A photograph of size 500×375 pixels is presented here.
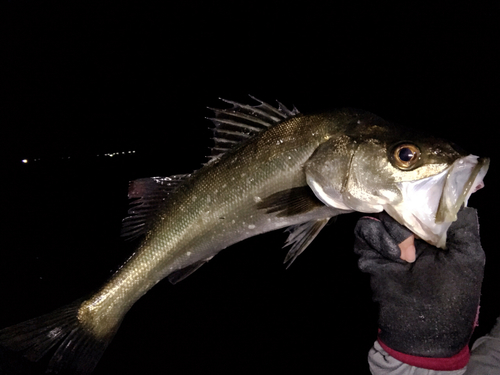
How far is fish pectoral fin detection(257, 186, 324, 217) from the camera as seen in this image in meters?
1.72

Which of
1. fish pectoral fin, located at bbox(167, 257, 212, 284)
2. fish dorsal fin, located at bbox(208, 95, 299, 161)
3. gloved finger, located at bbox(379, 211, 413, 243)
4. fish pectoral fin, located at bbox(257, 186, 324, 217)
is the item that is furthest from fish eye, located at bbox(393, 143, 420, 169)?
fish pectoral fin, located at bbox(167, 257, 212, 284)

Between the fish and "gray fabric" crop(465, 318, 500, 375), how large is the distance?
2.84 feet

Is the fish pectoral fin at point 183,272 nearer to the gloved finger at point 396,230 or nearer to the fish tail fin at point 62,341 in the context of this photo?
the fish tail fin at point 62,341

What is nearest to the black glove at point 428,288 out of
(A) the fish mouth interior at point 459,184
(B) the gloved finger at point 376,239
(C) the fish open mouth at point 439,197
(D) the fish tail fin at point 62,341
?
(B) the gloved finger at point 376,239

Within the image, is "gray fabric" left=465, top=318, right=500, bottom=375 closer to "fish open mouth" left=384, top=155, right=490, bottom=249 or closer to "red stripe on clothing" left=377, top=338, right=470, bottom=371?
"red stripe on clothing" left=377, top=338, right=470, bottom=371

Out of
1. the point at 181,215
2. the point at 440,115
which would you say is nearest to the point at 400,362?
the point at 181,215

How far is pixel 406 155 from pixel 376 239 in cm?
43

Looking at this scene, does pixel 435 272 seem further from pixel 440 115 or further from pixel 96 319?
pixel 440 115

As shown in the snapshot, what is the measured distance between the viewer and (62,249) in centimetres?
698

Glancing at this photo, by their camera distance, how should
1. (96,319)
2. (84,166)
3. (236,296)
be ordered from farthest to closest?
1. (84,166)
2. (236,296)
3. (96,319)

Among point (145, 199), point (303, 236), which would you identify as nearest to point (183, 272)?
point (145, 199)

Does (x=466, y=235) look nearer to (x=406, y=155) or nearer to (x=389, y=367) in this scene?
(x=406, y=155)

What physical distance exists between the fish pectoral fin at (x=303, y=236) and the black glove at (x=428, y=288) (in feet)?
0.99

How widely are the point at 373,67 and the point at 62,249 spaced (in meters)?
18.3
